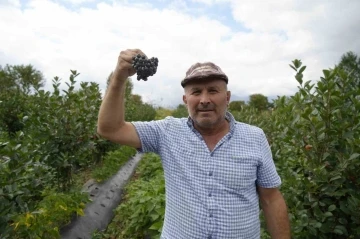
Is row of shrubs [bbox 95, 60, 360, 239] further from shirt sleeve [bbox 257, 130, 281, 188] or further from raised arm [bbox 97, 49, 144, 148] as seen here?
raised arm [bbox 97, 49, 144, 148]

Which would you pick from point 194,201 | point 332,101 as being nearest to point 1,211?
point 194,201

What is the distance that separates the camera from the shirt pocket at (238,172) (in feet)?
6.88

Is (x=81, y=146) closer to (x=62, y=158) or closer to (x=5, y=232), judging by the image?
(x=62, y=158)

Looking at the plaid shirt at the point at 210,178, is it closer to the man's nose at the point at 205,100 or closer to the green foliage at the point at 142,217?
the man's nose at the point at 205,100

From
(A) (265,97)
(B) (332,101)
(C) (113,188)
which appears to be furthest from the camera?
(A) (265,97)

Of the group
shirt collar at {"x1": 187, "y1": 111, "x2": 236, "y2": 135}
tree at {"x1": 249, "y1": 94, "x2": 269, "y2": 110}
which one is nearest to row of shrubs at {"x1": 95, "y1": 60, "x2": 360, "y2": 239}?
shirt collar at {"x1": 187, "y1": 111, "x2": 236, "y2": 135}

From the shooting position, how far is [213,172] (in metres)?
2.10

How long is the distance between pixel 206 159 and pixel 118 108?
2.19ft

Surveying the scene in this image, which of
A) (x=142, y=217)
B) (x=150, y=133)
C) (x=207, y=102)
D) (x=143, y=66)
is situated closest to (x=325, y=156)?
(x=207, y=102)

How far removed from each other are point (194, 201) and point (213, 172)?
222 millimetres

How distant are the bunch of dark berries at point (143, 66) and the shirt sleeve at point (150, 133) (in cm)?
47

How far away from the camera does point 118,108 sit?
6.88 feet

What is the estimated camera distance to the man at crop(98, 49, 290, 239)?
6.74 ft

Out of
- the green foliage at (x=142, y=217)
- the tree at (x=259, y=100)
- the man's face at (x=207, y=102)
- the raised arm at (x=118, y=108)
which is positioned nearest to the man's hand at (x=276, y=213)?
the man's face at (x=207, y=102)
